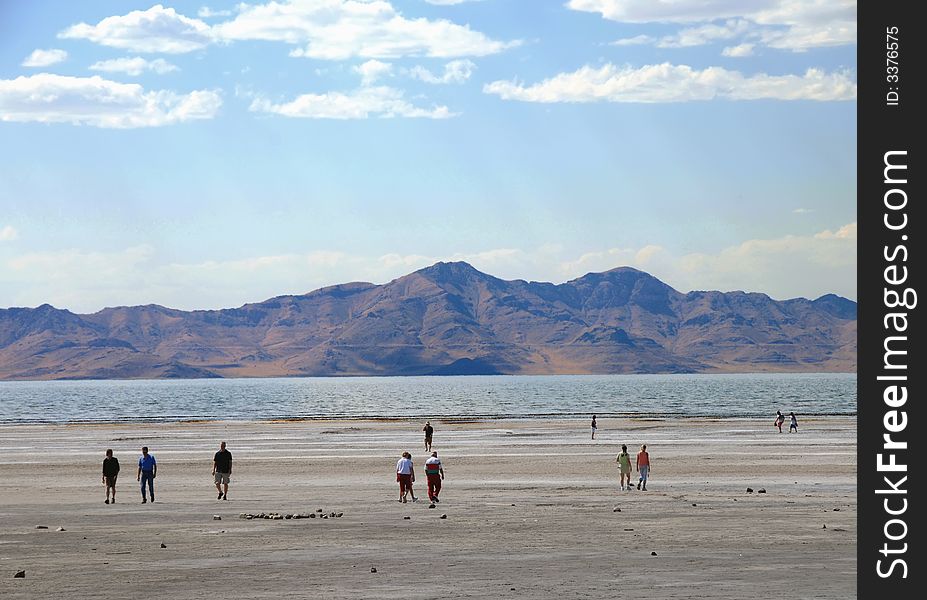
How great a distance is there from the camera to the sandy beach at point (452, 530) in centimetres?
1988

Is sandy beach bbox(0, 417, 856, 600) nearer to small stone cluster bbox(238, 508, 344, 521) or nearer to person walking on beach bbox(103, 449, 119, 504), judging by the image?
small stone cluster bbox(238, 508, 344, 521)

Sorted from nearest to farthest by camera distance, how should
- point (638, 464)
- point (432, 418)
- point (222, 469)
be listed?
point (222, 469) < point (638, 464) < point (432, 418)

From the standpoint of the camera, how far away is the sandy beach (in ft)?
65.2

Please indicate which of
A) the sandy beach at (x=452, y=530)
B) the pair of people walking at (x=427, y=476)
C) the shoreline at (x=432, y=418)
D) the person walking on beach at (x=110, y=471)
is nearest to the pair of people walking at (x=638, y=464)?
the sandy beach at (x=452, y=530)

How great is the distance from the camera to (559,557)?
2262cm

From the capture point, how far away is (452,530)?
26.8 metres

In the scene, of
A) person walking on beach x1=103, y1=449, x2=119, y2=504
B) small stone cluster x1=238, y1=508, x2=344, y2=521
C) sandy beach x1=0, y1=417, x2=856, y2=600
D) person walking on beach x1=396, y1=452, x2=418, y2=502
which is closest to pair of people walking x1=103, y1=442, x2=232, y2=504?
person walking on beach x1=103, y1=449, x2=119, y2=504

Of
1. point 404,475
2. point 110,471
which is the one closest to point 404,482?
point 404,475

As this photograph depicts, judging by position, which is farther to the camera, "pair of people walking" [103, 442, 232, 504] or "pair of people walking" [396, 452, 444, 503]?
"pair of people walking" [103, 442, 232, 504]
